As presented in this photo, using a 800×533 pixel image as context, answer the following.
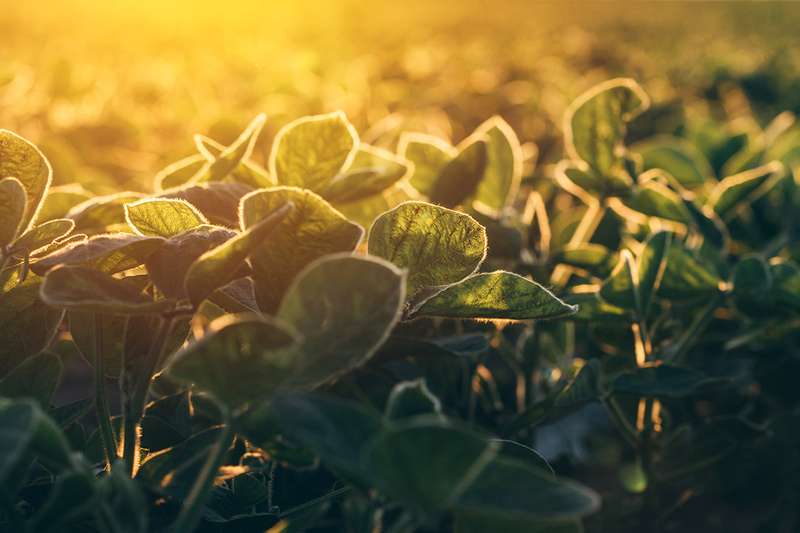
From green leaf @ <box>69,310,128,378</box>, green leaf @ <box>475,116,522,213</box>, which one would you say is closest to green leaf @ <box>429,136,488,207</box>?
green leaf @ <box>475,116,522,213</box>

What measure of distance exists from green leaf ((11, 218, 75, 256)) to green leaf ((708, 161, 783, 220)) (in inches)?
50.4

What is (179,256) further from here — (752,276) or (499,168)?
(752,276)

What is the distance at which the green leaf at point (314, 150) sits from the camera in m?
1.15

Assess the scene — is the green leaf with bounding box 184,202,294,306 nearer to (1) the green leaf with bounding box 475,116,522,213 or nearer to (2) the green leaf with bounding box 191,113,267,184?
(2) the green leaf with bounding box 191,113,267,184

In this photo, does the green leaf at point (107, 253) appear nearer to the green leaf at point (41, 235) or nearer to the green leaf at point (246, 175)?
the green leaf at point (41, 235)

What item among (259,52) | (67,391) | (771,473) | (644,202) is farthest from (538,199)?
(259,52)

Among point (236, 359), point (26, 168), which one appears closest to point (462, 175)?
point (26, 168)

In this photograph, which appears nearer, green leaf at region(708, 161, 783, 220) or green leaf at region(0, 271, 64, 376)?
green leaf at region(0, 271, 64, 376)

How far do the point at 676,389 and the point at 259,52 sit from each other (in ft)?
14.3

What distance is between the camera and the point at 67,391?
3.67 m

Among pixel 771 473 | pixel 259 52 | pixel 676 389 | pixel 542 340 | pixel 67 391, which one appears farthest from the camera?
pixel 259 52

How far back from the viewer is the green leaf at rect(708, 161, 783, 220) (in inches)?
67.0

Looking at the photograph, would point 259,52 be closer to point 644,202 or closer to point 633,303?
point 644,202

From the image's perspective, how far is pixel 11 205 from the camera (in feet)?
2.99
